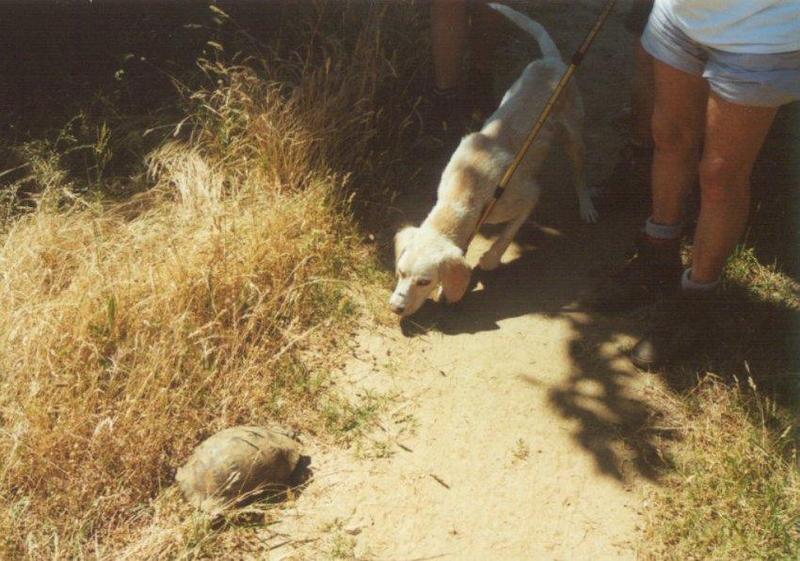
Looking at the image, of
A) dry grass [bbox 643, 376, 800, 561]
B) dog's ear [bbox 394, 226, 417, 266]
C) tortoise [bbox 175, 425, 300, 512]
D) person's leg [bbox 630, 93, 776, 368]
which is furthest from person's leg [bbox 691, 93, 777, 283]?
tortoise [bbox 175, 425, 300, 512]

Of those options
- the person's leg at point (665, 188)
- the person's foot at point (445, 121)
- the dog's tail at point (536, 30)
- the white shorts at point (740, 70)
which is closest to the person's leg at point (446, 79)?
the person's foot at point (445, 121)

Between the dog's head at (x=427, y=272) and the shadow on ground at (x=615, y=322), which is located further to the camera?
the dog's head at (x=427, y=272)

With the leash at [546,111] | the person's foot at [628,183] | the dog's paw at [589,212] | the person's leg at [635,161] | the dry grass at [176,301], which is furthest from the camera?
the dog's paw at [589,212]

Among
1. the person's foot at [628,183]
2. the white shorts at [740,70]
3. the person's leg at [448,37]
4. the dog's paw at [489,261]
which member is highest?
the white shorts at [740,70]

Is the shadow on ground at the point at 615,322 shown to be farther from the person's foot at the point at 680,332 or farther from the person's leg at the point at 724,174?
the person's leg at the point at 724,174

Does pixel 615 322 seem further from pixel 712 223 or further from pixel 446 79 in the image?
pixel 446 79

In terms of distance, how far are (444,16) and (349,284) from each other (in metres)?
1.91

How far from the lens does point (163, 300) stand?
11.9 ft

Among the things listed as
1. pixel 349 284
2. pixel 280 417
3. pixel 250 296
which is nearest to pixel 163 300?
pixel 250 296

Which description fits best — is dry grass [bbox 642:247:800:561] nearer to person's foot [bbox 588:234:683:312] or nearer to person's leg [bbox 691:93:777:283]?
person's foot [bbox 588:234:683:312]

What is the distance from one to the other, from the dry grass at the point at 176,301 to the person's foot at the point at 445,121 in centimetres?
31

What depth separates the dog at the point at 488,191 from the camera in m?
3.93

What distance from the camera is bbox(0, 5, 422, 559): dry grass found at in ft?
9.88

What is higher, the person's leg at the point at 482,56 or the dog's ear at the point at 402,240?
the person's leg at the point at 482,56
